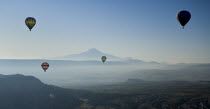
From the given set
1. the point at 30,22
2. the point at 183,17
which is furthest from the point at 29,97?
the point at 183,17

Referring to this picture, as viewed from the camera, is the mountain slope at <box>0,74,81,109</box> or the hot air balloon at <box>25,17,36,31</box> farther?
the mountain slope at <box>0,74,81,109</box>

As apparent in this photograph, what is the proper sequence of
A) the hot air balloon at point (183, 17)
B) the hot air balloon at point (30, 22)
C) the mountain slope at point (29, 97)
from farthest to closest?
the mountain slope at point (29, 97) → the hot air balloon at point (30, 22) → the hot air balloon at point (183, 17)

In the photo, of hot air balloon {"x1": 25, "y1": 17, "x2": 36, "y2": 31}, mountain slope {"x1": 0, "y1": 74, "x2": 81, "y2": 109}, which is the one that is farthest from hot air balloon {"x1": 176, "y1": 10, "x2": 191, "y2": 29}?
mountain slope {"x1": 0, "y1": 74, "x2": 81, "y2": 109}

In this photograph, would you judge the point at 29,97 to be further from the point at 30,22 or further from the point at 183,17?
the point at 183,17

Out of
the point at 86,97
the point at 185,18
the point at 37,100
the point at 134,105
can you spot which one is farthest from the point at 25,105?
the point at 185,18

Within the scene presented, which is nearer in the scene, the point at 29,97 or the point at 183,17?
the point at 183,17

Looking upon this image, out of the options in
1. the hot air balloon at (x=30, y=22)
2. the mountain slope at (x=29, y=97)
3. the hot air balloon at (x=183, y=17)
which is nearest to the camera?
the hot air balloon at (x=183, y=17)

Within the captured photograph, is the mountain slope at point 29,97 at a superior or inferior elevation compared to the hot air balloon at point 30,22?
inferior

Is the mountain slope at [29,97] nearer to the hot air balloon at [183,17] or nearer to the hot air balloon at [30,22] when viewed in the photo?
the hot air balloon at [30,22]

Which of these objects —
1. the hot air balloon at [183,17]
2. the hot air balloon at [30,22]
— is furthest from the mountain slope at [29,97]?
the hot air balloon at [183,17]

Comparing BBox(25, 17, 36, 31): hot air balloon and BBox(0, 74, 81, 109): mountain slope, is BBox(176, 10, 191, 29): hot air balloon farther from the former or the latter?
BBox(0, 74, 81, 109): mountain slope
